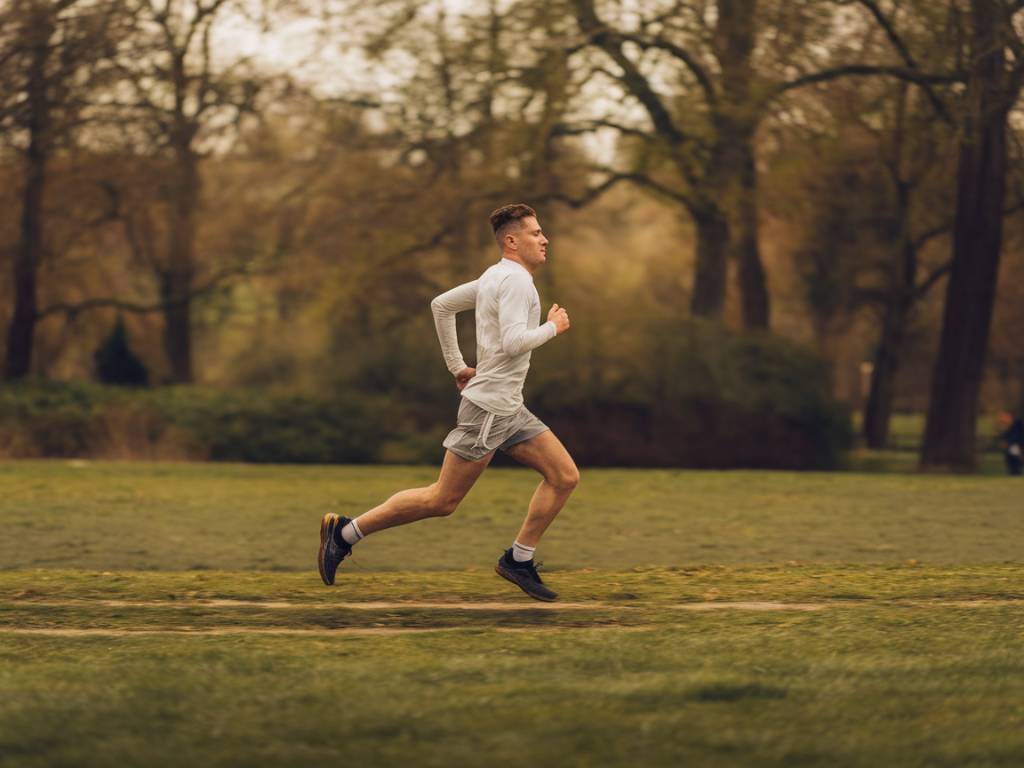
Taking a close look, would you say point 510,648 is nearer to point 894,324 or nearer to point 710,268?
point 710,268

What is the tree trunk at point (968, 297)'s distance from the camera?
25219 millimetres

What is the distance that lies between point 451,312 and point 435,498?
0.96 metres

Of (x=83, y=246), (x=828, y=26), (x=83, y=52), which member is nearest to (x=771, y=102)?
(x=828, y=26)

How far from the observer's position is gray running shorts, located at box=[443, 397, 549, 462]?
797 centimetres

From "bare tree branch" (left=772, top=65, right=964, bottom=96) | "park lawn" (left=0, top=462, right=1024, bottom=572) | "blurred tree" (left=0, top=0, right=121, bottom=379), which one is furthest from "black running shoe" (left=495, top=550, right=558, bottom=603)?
"blurred tree" (left=0, top=0, right=121, bottom=379)

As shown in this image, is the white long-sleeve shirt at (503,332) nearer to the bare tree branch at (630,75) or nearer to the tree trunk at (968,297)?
the tree trunk at (968,297)

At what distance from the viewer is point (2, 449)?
86.9 feet

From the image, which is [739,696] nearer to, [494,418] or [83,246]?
[494,418]

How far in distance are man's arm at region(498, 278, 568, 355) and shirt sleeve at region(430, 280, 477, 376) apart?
338mm

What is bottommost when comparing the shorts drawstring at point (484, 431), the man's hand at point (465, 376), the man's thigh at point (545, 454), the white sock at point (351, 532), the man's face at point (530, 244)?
the white sock at point (351, 532)

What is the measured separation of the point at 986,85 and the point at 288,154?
1675 cm

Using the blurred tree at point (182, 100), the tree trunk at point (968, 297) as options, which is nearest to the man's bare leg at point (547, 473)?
the tree trunk at point (968, 297)

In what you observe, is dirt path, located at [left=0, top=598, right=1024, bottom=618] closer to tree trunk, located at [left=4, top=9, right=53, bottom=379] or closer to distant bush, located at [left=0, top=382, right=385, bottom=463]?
distant bush, located at [left=0, top=382, right=385, bottom=463]

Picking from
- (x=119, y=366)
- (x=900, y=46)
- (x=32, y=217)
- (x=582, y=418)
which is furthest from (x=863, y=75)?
(x=32, y=217)
